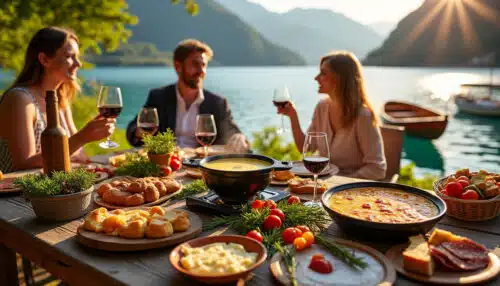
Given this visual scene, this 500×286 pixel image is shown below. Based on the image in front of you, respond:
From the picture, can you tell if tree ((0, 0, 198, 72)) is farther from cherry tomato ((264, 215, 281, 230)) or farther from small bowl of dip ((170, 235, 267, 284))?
small bowl of dip ((170, 235, 267, 284))

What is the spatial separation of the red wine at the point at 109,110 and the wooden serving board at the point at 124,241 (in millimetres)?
1232

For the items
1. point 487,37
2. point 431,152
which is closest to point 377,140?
point 431,152

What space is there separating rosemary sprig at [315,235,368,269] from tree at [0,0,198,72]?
610 cm

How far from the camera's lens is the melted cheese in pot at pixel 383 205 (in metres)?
1.70

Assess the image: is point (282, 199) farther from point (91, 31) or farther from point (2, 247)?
point (91, 31)

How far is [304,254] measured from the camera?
1502 millimetres

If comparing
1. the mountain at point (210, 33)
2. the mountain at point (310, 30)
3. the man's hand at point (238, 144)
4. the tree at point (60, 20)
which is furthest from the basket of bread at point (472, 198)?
the mountain at point (310, 30)

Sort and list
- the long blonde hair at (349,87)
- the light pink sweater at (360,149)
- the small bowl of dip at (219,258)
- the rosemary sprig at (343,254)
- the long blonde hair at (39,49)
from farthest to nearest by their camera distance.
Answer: the long blonde hair at (349,87) < the light pink sweater at (360,149) < the long blonde hair at (39,49) < the rosemary sprig at (343,254) < the small bowl of dip at (219,258)

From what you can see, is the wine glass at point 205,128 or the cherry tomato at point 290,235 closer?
the cherry tomato at point 290,235

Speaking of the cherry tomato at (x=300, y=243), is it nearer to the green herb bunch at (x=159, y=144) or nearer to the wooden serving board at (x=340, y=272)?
the wooden serving board at (x=340, y=272)

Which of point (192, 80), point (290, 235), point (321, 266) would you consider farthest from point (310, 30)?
point (321, 266)

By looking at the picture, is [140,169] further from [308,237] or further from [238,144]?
[308,237]

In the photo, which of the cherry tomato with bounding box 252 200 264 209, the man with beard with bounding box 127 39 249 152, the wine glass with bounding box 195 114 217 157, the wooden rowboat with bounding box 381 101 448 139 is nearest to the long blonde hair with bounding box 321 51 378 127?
the man with beard with bounding box 127 39 249 152

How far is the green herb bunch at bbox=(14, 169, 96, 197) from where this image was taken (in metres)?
1.86
